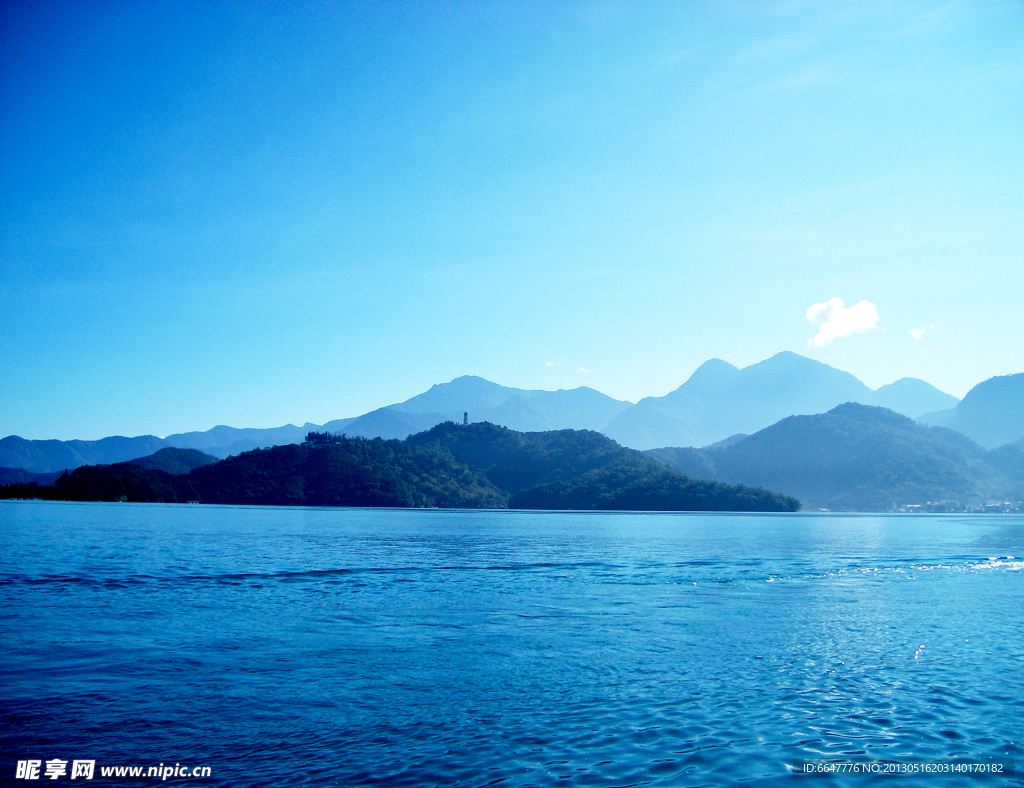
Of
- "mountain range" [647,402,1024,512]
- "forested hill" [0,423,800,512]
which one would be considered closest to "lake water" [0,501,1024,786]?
"forested hill" [0,423,800,512]

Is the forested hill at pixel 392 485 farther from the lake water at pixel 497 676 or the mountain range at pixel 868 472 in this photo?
the lake water at pixel 497 676

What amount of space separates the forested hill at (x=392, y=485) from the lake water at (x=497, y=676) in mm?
130423

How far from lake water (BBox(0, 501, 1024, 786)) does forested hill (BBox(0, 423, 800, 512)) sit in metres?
130

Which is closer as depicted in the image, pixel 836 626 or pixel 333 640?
pixel 333 640

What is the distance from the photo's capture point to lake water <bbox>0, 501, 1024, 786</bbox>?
33.0 feet

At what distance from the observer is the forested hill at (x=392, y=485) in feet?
518

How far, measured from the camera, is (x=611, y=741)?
10570 millimetres

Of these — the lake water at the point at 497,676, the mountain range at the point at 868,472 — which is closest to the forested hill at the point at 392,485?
the mountain range at the point at 868,472

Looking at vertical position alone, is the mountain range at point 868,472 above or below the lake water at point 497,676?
above

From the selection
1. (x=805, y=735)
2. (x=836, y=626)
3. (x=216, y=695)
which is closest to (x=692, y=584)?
(x=836, y=626)

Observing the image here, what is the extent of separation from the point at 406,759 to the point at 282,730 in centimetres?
231

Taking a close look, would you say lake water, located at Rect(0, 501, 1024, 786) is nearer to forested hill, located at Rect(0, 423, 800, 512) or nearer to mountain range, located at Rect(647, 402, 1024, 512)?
forested hill, located at Rect(0, 423, 800, 512)

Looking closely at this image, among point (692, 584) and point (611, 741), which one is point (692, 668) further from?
point (692, 584)

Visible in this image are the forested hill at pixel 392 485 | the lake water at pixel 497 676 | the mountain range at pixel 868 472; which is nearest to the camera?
the lake water at pixel 497 676
